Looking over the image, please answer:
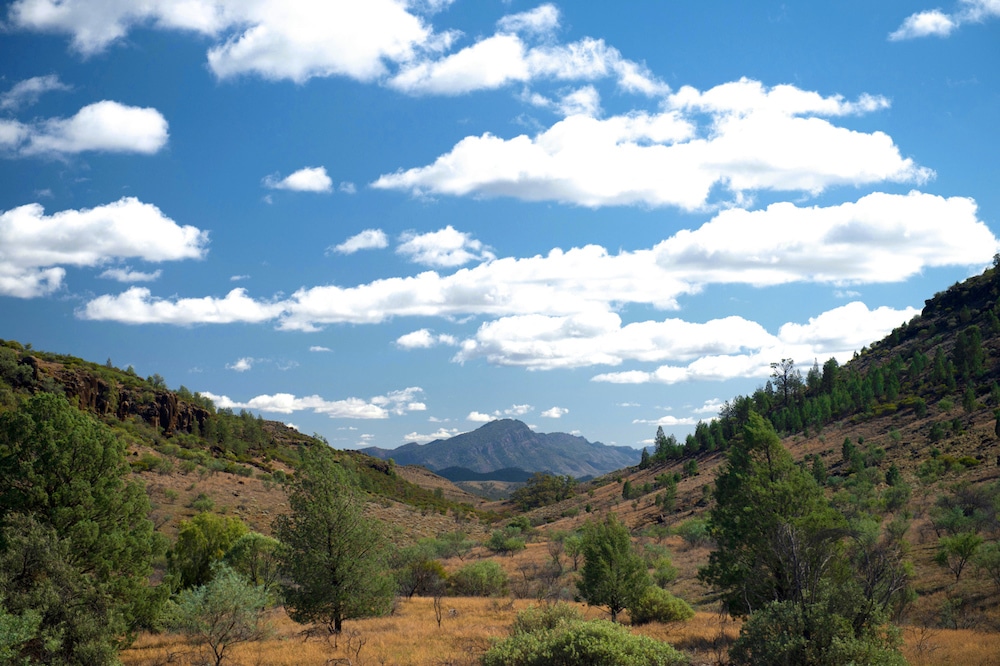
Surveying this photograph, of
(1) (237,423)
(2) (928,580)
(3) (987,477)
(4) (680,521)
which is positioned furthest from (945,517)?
(1) (237,423)

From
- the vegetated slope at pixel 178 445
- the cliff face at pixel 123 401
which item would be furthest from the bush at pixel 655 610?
the cliff face at pixel 123 401

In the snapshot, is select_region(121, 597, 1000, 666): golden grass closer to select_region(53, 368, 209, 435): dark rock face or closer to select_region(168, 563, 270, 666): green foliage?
select_region(168, 563, 270, 666): green foliage

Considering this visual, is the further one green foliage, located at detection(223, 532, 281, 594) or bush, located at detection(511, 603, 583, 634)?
green foliage, located at detection(223, 532, 281, 594)

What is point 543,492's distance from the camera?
148500 millimetres

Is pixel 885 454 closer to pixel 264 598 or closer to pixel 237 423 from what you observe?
pixel 264 598

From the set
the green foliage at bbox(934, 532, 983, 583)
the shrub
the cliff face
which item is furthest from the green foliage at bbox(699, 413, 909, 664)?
the cliff face

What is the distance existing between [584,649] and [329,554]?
13996 mm

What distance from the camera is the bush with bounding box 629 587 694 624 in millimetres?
31719

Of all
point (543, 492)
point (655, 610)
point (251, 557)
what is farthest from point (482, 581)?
point (543, 492)

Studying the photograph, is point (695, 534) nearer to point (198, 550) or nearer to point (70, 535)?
point (198, 550)

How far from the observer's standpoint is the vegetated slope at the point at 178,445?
61125mm

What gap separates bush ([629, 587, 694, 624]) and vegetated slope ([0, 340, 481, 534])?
2169 centimetres

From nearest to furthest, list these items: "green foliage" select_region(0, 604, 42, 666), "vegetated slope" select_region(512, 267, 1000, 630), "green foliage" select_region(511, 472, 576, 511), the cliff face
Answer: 1. "green foliage" select_region(0, 604, 42, 666)
2. "vegetated slope" select_region(512, 267, 1000, 630)
3. the cliff face
4. "green foliage" select_region(511, 472, 576, 511)

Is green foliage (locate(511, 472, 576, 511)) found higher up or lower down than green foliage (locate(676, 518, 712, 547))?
lower down
